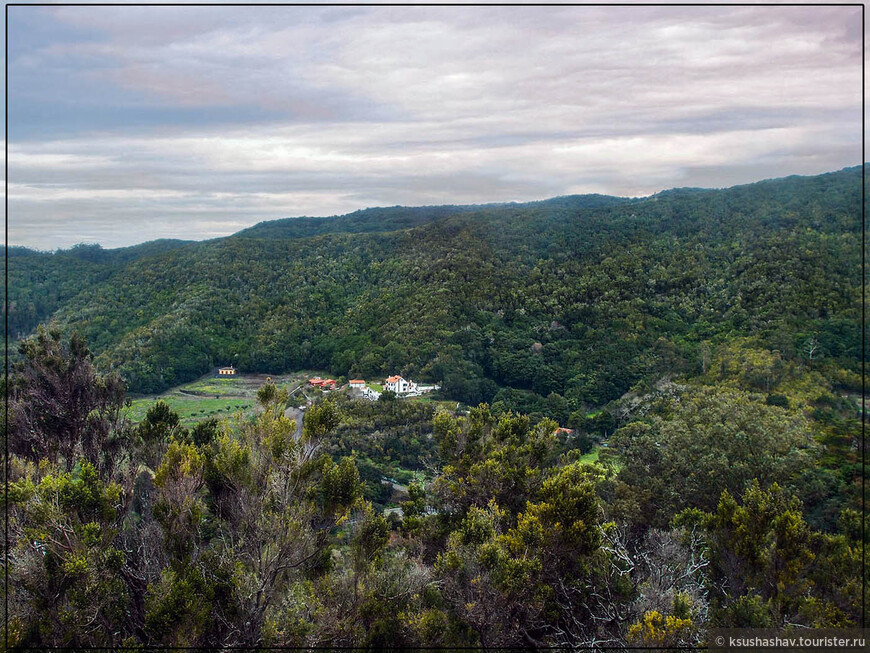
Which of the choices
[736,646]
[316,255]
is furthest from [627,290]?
[736,646]

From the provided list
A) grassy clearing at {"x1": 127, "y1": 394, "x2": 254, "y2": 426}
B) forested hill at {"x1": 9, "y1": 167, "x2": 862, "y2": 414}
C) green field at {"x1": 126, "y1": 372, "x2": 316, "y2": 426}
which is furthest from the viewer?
green field at {"x1": 126, "y1": 372, "x2": 316, "y2": 426}

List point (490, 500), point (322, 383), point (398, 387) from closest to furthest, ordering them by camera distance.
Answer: point (490, 500)
point (398, 387)
point (322, 383)

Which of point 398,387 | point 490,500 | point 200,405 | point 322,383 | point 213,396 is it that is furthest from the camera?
point 322,383

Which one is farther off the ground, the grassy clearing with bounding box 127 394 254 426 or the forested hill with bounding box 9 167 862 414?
the forested hill with bounding box 9 167 862 414

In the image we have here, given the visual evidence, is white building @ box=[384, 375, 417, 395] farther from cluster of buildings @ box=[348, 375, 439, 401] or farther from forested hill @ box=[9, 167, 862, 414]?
forested hill @ box=[9, 167, 862, 414]

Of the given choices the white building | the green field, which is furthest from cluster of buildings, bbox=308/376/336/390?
the white building

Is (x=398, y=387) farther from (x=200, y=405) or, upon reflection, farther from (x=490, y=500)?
(x=490, y=500)

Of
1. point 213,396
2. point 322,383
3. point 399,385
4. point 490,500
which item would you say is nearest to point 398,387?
point 399,385

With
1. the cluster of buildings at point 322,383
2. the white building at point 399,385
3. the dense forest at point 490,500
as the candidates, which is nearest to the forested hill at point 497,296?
the dense forest at point 490,500
